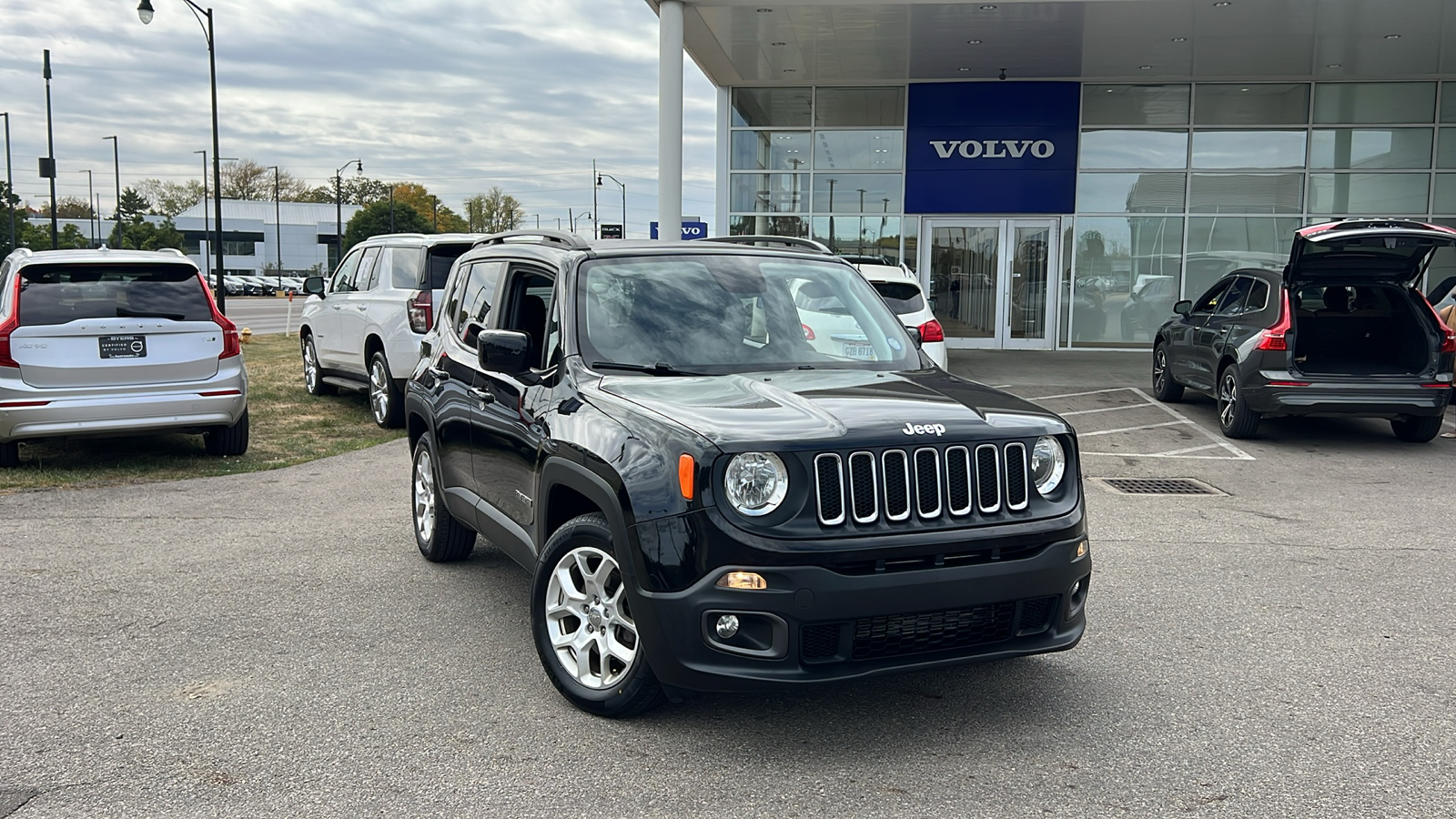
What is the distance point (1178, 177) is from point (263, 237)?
117 metres

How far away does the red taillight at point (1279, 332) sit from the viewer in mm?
10766

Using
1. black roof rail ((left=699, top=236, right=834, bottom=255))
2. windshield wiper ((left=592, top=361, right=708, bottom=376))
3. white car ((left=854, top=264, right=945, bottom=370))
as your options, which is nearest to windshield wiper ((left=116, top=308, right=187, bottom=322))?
black roof rail ((left=699, top=236, right=834, bottom=255))

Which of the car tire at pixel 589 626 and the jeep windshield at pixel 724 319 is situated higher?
the jeep windshield at pixel 724 319

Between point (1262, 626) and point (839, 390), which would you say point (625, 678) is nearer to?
point (839, 390)

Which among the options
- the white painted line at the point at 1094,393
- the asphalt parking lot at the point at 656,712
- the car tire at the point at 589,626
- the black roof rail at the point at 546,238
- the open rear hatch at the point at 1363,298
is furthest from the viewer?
the white painted line at the point at 1094,393

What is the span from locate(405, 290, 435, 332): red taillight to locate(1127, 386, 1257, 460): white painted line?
25.2 ft

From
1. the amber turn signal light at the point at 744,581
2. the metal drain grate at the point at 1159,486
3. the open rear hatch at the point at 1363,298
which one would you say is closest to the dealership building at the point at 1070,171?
the open rear hatch at the point at 1363,298

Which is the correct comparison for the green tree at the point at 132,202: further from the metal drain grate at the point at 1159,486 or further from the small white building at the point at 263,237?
the metal drain grate at the point at 1159,486

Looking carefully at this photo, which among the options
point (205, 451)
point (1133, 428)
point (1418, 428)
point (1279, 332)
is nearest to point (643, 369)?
point (205, 451)

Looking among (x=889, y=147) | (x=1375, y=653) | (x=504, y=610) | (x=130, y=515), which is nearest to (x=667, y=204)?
(x=889, y=147)

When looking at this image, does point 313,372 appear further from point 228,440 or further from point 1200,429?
point 1200,429

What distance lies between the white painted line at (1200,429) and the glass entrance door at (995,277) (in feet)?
23.2

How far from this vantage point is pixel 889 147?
76.3ft

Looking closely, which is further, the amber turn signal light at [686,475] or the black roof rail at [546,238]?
the black roof rail at [546,238]
